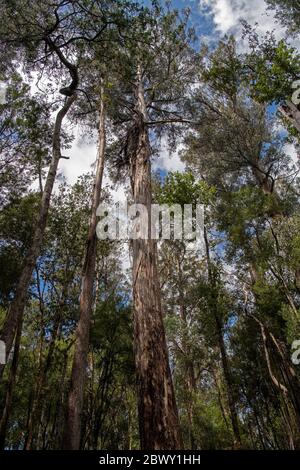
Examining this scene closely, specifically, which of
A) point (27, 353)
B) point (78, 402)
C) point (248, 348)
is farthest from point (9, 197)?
point (248, 348)

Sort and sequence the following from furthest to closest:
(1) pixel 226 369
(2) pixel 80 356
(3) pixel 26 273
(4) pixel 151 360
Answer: (1) pixel 226 369 → (2) pixel 80 356 → (3) pixel 26 273 → (4) pixel 151 360

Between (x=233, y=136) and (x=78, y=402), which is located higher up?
(x=233, y=136)

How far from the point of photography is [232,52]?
1468 centimetres

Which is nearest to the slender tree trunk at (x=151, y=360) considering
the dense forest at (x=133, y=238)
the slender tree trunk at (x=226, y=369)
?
the dense forest at (x=133, y=238)

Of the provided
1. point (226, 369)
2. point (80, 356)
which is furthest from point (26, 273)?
point (226, 369)

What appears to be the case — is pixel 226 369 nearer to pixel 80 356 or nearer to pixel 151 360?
pixel 80 356

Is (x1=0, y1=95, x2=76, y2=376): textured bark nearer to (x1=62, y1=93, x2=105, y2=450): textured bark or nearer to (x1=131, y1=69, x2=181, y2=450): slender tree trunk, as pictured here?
(x1=62, y1=93, x2=105, y2=450): textured bark

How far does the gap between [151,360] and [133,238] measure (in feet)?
6.90

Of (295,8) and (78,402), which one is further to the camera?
(295,8)

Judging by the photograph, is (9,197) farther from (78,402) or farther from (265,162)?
(265,162)

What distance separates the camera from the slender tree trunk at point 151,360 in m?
3.01

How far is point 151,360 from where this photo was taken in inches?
138
